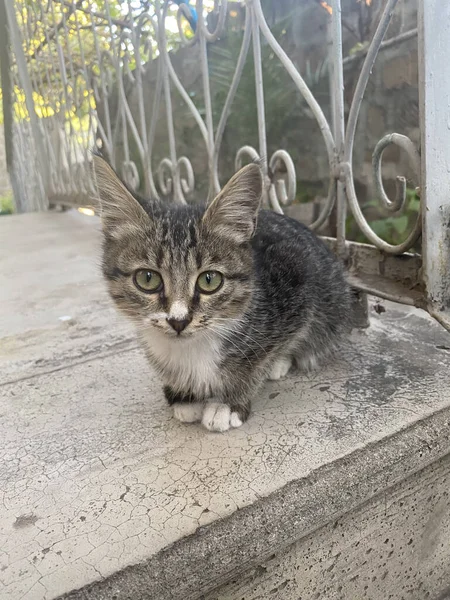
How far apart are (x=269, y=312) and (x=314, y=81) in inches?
65.1

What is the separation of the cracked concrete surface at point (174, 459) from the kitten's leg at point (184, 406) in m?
0.02

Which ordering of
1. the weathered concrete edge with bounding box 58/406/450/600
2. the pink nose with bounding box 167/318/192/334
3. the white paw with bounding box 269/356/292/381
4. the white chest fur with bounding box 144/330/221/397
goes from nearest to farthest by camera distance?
the weathered concrete edge with bounding box 58/406/450/600 < the pink nose with bounding box 167/318/192/334 < the white chest fur with bounding box 144/330/221/397 < the white paw with bounding box 269/356/292/381

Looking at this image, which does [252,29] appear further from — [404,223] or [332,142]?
[404,223]

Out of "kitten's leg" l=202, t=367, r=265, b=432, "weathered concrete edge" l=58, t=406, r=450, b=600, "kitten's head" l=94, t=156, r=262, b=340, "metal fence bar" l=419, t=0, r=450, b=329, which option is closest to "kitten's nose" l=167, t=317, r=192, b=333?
"kitten's head" l=94, t=156, r=262, b=340

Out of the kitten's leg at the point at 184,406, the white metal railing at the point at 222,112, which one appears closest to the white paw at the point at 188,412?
the kitten's leg at the point at 184,406

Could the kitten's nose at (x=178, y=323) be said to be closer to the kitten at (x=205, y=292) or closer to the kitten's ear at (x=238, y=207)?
the kitten at (x=205, y=292)

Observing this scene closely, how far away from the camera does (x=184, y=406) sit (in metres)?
1.11

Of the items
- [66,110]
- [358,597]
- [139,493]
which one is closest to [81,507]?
[139,493]

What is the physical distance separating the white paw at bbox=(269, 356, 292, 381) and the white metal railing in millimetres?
313

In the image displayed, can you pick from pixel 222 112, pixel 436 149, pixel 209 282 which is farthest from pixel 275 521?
pixel 222 112

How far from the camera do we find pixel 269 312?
1.14 metres

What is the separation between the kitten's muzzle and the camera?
36.8 inches

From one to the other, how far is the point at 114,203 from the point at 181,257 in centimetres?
20

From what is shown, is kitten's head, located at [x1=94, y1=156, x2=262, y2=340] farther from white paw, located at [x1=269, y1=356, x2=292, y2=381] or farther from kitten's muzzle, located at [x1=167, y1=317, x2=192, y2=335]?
white paw, located at [x1=269, y1=356, x2=292, y2=381]
